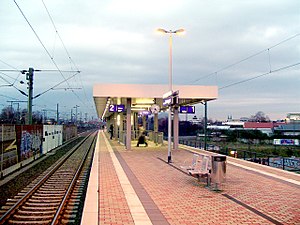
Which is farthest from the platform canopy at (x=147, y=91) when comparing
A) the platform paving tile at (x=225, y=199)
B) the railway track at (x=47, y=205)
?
the platform paving tile at (x=225, y=199)

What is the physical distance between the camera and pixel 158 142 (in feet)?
102

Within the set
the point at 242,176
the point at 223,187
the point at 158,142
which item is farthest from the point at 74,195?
the point at 158,142

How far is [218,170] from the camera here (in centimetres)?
970

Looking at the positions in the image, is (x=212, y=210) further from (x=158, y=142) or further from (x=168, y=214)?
(x=158, y=142)

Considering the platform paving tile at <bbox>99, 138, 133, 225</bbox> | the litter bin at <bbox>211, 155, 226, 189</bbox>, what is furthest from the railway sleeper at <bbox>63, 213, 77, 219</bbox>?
the litter bin at <bbox>211, 155, 226, 189</bbox>

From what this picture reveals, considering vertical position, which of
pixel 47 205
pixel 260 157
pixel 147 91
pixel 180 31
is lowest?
pixel 47 205

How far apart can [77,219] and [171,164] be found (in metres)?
8.85

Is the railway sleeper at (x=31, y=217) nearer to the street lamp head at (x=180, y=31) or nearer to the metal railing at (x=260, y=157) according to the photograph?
the metal railing at (x=260, y=157)

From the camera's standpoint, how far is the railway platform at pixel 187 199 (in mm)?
6684

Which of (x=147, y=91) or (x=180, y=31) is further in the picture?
(x=147, y=91)

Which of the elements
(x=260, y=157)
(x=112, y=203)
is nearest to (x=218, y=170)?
(x=112, y=203)

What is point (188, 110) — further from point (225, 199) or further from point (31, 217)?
point (31, 217)

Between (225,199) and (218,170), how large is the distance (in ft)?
4.35

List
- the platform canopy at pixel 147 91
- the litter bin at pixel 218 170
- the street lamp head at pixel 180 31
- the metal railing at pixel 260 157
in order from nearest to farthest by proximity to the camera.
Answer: the litter bin at pixel 218 170 → the metal railing at pixel 260 157 → the street lamp head at pixel 180 31 → the platform canopy at pixel 147 91
